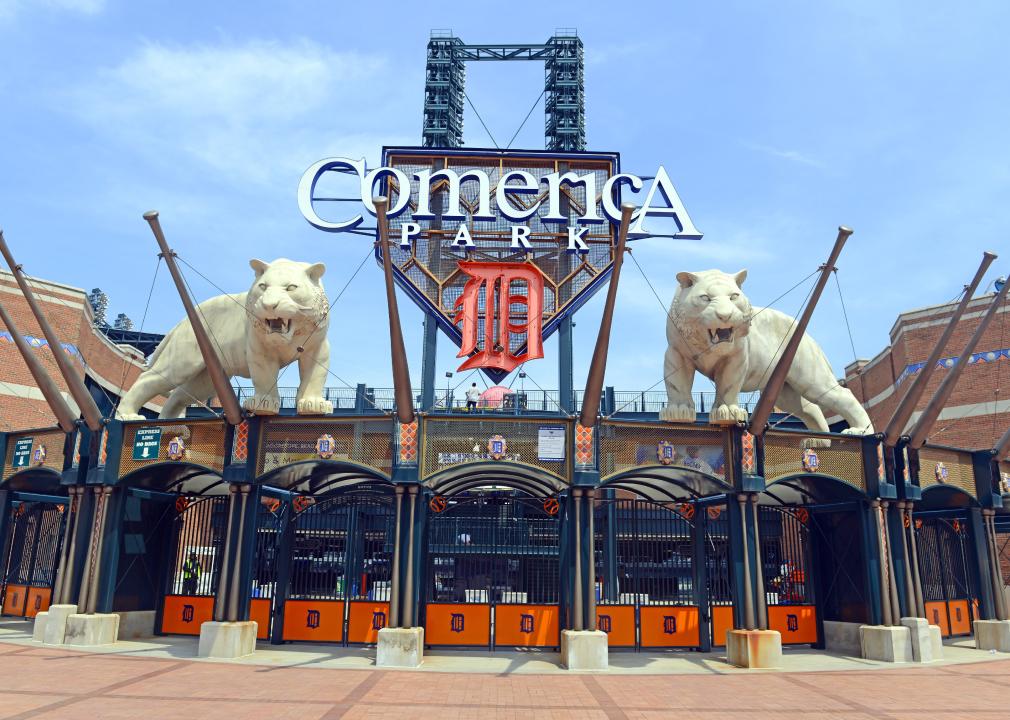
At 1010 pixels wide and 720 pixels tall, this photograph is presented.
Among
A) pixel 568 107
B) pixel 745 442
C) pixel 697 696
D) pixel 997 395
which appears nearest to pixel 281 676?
pixel 697 696

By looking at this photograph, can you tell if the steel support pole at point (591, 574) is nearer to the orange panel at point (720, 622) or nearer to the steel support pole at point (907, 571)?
the orange panel at point (720, 622)

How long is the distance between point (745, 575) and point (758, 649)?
1399 mm

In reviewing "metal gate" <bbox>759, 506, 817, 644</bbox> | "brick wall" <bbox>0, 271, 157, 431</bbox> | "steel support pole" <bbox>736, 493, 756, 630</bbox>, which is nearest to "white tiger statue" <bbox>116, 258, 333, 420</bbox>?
"steel support pole" <bbox>736, 493, 756, 630</bbox>

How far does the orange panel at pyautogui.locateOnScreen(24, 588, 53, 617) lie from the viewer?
19.9m

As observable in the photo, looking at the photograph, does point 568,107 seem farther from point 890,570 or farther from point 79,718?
point 79,718

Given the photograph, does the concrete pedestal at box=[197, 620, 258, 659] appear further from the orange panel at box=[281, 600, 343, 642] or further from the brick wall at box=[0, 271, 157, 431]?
the brick wall at box=[0, 271, 157, 431]

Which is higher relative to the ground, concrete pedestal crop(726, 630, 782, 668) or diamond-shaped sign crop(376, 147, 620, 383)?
diamond-shaped sign crop(376, 147, 620, 383)

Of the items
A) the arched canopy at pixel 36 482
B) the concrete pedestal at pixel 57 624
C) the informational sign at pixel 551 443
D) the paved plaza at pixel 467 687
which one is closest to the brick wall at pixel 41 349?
the arched canopy at pixel 36 482

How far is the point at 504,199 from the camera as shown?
78.6ft

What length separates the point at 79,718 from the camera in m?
9.42

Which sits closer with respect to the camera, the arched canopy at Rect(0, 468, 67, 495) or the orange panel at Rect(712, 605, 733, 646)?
the orange panel at Rect(712, 605, 733, 646)

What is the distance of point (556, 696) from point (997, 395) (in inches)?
933

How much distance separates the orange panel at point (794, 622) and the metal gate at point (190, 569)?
1332cm

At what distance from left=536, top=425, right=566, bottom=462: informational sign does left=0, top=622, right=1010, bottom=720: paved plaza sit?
13.3 ft
